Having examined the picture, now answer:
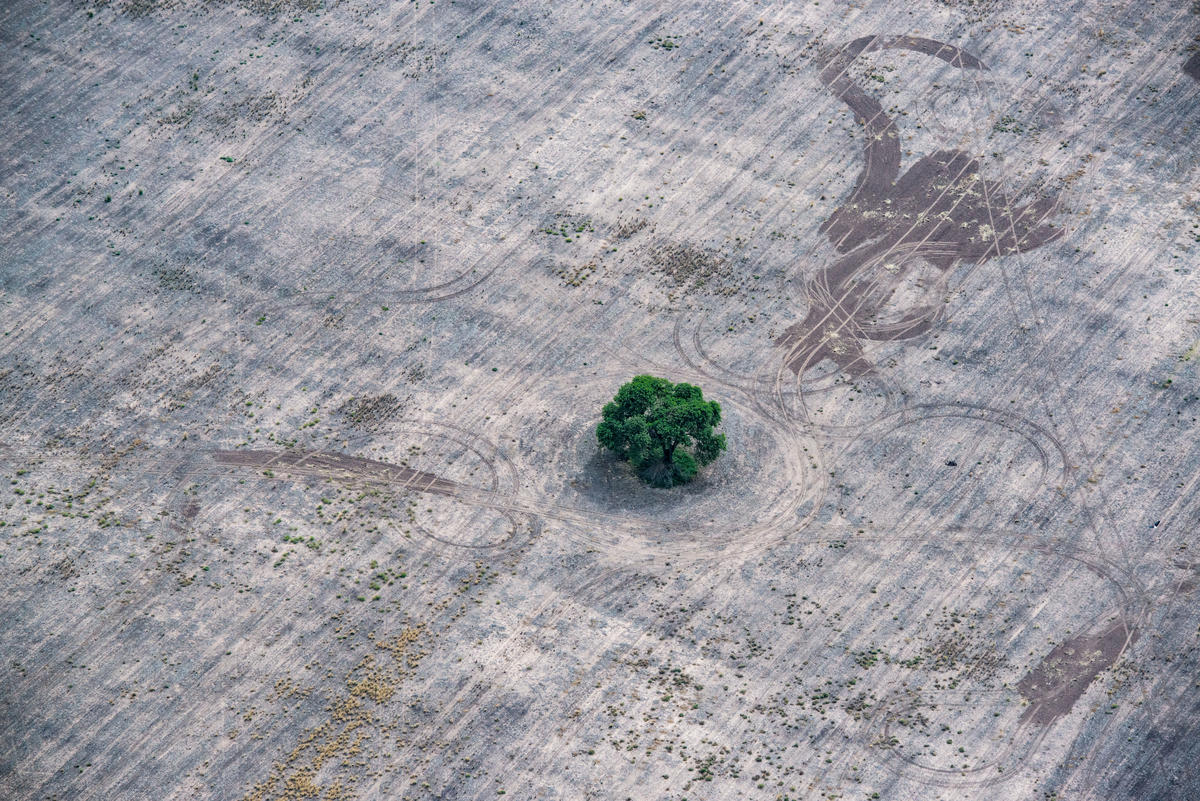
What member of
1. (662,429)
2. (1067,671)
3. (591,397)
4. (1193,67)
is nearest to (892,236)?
(591,397)

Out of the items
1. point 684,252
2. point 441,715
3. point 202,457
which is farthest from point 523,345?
point 441,715

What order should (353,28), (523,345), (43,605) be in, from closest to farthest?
(43,605), (523,345), (353,28)

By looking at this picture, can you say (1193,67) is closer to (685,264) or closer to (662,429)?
(685,264)

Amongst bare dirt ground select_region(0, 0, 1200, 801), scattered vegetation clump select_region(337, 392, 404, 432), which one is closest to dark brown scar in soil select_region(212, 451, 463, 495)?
bare dirt ground select_region(0, 0, 1200, 801)

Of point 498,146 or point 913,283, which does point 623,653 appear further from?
point 498,146

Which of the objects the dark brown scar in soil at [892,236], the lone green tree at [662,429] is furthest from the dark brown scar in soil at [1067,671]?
the dark brown scar in soil at [892,236]

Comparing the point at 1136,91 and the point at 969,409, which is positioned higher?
the point at 1136,91
